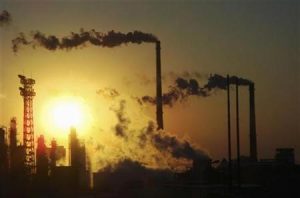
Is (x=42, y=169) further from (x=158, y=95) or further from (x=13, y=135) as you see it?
(x=158, y=95)

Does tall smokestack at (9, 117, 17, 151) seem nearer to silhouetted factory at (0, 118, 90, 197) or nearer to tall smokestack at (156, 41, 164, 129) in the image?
silhouetted factory at (0, 118, 90, 197)

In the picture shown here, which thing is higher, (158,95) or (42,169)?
(158,95)

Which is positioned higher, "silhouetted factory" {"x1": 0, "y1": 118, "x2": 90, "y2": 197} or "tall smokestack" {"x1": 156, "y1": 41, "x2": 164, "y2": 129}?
"tall smokestack" {"x1": 156, "y1": 41, "x2": 164, "y2": 129}

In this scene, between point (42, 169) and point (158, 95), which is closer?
point (158, 95)

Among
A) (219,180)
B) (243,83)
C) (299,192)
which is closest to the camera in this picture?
(299,192)

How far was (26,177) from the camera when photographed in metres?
79.2

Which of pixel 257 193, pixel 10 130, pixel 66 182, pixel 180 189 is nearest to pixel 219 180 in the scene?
pixel 180 189

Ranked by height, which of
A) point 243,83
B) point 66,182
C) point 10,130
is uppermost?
point 243,83

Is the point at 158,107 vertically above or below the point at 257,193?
above

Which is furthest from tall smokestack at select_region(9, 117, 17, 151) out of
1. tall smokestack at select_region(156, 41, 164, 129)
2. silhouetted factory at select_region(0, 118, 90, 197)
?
tall smokestack at select_region(156, 41, 164, 129)

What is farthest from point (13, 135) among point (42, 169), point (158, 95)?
point (158, 95)

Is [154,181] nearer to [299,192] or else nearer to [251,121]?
[251,121]

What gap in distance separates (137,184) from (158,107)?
1281cm

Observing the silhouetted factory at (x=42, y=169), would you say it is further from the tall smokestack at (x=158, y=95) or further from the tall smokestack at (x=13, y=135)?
the tall smokestack at (x=158, y=95)
